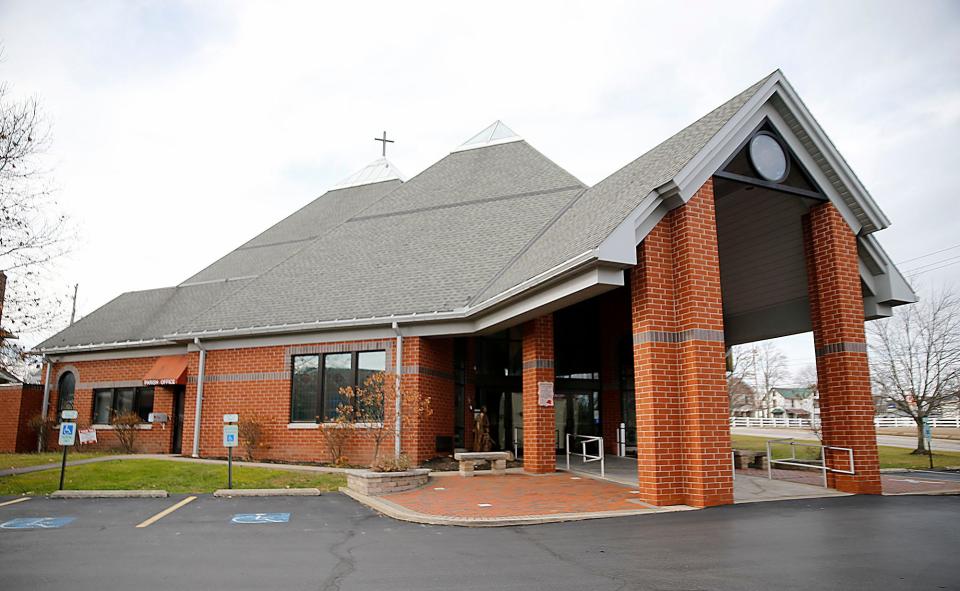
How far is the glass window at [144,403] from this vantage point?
74.0 feet

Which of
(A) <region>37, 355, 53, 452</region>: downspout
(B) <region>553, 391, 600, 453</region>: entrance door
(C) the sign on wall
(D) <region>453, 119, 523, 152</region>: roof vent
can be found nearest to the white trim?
(D) <region>453, 119, 523, 152</region>: roof vent

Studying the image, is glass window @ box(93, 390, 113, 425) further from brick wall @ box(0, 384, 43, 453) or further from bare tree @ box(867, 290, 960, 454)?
bare tree @ box(867, 290, 960, 454)

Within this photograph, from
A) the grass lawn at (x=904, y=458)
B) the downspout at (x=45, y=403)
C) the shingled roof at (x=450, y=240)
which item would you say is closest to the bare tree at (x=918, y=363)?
the grass lawn at (x=904, y=458)

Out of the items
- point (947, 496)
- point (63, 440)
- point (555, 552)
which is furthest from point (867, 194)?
point (63, 440)

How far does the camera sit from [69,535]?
8.94 meters

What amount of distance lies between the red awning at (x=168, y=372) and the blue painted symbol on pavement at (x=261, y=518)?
11.6 metres

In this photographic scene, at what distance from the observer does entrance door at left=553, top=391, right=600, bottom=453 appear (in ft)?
71.5

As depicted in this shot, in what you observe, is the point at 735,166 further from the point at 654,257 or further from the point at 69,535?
the point at 69,535

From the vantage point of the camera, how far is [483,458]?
1620 cm

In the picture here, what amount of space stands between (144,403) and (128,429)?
1043 millimetres

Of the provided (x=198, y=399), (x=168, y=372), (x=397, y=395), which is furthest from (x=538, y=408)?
(x=168, y=372)

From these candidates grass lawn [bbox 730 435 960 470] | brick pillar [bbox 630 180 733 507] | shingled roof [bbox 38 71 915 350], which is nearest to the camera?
brick pillar [bbox 630 180 733 507]

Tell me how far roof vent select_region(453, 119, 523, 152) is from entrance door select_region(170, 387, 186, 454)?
13.2 m

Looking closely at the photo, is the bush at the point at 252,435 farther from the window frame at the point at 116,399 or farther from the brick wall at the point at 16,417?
the brick wall at the point at 16,417
